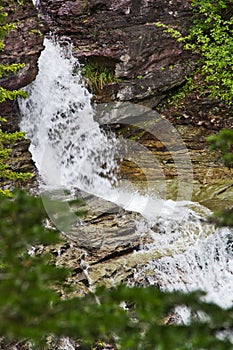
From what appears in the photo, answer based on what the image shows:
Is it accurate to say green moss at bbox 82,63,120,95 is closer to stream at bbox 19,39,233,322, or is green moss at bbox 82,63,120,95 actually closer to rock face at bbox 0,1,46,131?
stream at bbox 19,39,233,322

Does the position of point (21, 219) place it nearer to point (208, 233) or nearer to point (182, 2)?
point (208, 233)

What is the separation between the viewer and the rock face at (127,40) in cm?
918

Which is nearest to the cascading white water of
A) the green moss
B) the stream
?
the stream

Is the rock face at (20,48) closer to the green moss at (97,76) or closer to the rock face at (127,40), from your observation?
the rock face at (127,40)

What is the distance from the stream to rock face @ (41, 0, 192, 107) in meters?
0.40

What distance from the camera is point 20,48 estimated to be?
26.4 feet

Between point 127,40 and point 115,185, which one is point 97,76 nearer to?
point 127,40

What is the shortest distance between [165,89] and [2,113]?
370 cm

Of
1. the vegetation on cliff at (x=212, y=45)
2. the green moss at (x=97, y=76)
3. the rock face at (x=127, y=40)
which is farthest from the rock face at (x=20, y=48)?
the vegetation on cliff at (x=212, y=45)

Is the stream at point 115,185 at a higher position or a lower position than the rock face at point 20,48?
lower

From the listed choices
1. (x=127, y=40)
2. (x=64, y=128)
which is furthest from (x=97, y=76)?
(x=64, y=128)

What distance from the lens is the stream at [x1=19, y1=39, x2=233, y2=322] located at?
6.09 meters

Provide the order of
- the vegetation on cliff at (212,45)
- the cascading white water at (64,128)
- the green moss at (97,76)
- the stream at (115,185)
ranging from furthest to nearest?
the vegetation on cliff at (212,45)
the green moss at (97,76)
the cascading white water at (64,128)
the stream at (115,185)

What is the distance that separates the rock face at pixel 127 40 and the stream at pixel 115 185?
396 mm
